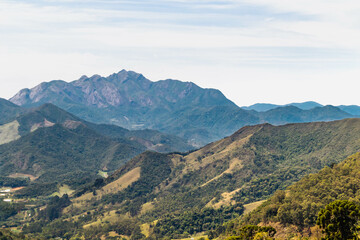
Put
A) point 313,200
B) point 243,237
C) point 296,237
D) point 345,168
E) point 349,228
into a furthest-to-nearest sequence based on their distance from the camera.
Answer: point 345,168 < point 313,200 < point 296,237 < point 243,237 < point 349,228

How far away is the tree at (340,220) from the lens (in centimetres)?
10419

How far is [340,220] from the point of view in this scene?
105500 mm

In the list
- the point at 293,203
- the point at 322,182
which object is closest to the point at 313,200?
the point at 293,203

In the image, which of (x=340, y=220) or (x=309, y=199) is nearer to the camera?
(x=340, y=220)

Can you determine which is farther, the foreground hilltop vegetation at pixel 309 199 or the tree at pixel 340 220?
the foreground hilltop vegetation at pixel 309 199

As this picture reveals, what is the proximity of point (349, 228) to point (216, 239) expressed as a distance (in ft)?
345

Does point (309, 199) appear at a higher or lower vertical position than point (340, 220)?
lower

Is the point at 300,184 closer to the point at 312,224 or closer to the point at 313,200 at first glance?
the point at 313,200

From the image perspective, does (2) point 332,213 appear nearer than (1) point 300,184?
Yes

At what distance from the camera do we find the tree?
104188 mm

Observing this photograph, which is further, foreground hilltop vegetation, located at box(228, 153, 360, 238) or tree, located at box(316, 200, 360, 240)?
foreground hilltop vegetation, located at box(228, 153, 360, 238)

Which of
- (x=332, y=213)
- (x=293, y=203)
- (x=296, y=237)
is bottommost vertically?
(x=296, y=237)

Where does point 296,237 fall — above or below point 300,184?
below

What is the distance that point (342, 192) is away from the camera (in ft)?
527
